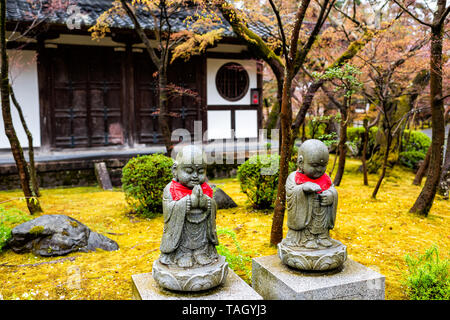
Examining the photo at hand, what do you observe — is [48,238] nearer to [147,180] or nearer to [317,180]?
[147,180]

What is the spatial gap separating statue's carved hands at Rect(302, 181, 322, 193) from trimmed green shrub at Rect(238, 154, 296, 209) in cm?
416

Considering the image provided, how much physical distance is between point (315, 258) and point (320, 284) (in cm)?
29

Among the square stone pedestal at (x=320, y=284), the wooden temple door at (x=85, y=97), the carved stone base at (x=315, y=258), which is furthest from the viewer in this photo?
the wooden temple door at (x=85, y=97)

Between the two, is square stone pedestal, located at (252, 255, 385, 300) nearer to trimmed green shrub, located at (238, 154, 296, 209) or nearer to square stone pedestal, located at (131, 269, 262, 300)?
square stone pedestal, located at (131, 269, 262, 300)

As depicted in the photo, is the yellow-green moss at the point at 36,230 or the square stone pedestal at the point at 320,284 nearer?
the square stone pedestal at the point at 320,284

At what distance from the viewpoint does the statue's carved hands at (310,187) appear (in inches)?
172

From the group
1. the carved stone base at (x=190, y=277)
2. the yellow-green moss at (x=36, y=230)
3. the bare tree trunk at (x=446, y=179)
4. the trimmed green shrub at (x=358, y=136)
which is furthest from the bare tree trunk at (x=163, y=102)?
the trimmed green shrub at (x=358, y=136)

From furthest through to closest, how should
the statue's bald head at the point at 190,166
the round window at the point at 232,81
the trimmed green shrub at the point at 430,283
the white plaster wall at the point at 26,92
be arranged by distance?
the round window at the point at 232,81
the white plaster wall at the point at 26,92
the trimmed green shrub at the point at 430,283
the statue's bald head at the point at 190,166

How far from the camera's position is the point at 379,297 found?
444cm

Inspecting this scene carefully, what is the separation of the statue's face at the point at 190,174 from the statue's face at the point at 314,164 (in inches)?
50.0

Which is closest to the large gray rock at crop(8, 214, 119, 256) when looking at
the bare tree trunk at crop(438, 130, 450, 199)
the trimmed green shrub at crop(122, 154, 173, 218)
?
the trimmed green shrub at crop(122, 154, 173, 218)

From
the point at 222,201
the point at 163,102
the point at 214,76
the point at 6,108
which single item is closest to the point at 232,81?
the point at 214,76

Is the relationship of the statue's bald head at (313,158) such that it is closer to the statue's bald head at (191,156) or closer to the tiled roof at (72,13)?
the statue's bald head at (191,156)

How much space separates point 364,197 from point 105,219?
21.7 feet
